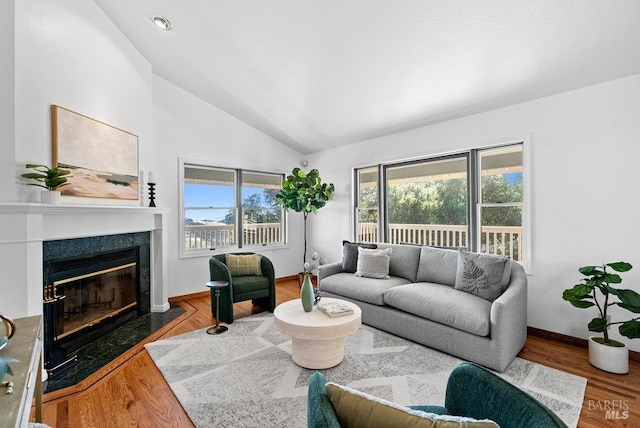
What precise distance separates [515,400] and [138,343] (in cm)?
326

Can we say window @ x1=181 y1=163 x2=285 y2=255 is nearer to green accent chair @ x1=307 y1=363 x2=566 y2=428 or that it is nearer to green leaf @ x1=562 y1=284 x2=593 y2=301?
green accent chair @ x1=307 y1=363 x2=566 y2=428

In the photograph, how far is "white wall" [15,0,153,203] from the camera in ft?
7.49

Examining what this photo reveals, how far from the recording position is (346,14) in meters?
2.56

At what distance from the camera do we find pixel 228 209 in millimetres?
5117

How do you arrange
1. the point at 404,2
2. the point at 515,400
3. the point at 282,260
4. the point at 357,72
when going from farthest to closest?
1. the point at 282,260
2. the point at 357,72
3. the point at 404,2
4. the point at 515,400

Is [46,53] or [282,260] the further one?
[282,260]

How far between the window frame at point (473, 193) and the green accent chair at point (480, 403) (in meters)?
2.69

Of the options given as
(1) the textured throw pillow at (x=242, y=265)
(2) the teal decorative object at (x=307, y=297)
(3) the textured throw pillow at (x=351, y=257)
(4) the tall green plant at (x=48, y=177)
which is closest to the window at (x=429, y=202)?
(3) the textured throw pillow at (x=351, y=257)

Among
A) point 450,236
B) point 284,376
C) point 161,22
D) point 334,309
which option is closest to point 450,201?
point 450,236

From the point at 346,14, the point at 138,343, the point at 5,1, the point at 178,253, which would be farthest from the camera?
the point at 178,253

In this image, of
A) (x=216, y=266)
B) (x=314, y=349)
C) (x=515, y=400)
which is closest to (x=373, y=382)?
(x=314, y=349)

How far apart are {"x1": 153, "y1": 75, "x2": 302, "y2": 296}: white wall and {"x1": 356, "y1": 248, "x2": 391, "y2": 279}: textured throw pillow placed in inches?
88.5

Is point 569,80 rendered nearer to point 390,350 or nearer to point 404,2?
point 404,2

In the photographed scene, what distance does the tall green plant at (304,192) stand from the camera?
5.03 meters
